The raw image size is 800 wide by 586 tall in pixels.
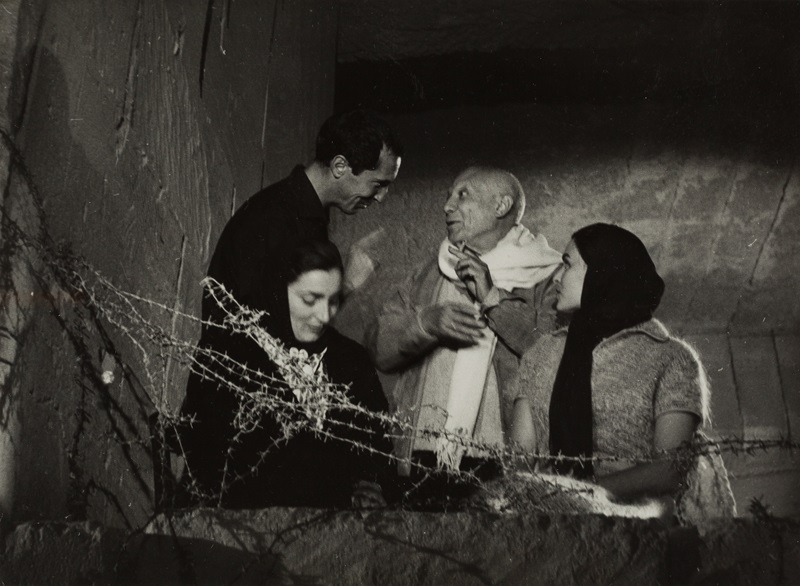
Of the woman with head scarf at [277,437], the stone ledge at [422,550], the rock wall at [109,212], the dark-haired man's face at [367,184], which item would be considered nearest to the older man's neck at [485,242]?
the dark-haired man's face at [367,184]

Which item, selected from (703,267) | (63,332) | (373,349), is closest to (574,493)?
(373,349)

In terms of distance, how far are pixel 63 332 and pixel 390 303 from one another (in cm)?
83

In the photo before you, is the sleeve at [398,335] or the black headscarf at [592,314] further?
the sleeve at [398,335]

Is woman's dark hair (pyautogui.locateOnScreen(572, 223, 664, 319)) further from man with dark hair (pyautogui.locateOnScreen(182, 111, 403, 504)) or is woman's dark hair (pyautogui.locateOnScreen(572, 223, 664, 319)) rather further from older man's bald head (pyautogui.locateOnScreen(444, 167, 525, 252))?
man with dark hair (pyautogui.locateOnScreen(182, 111, 403, 504))

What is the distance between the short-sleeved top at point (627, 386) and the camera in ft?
8.80

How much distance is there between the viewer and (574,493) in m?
2.60

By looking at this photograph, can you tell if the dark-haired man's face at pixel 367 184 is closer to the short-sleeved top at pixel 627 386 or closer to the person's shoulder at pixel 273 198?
the person's shoulder at pixel 273 198

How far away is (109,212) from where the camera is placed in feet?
8.75

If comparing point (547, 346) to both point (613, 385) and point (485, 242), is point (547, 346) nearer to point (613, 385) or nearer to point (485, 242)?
point (613, 385)

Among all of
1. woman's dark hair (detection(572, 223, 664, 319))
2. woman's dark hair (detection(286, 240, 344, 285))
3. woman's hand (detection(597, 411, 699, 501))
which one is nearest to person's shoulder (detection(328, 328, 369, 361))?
woman's dark hair (detection(286, 240, 344, 285))

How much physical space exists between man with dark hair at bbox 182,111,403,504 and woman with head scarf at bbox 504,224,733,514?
48 centimetres

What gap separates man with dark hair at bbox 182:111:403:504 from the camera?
273 cm

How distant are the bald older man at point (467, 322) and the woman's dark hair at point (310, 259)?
221 millimetres

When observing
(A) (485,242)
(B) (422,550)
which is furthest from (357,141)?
(B) (422,550)
